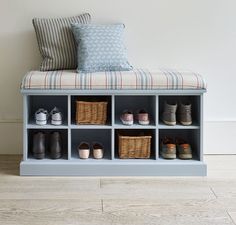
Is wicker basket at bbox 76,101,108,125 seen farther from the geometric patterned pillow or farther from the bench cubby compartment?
the geometric patterned pillow

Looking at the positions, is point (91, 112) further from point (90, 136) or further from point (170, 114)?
point (170, 114)

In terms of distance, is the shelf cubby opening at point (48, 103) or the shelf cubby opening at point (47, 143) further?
the shelf cubby opening at point (48, 103)

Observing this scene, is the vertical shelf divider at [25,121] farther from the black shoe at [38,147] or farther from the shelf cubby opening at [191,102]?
the shelf cubby opening at [191,102]

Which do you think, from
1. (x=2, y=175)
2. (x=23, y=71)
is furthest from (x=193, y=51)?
(x=2, y=175)

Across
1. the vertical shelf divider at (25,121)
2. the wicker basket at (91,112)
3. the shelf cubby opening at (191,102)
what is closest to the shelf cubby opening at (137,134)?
the shelf cubby opening at (191,102)

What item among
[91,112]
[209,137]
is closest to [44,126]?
[91,112]

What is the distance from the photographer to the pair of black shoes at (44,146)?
283cm

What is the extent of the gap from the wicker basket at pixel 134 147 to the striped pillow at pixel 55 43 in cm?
64

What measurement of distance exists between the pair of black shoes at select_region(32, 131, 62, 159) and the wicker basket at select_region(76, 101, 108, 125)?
18 cm

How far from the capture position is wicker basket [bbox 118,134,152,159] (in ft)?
9.37

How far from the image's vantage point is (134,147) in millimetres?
2877

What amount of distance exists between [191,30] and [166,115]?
2.38ft

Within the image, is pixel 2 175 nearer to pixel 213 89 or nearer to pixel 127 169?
pixel 127 169

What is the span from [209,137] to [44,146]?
122 centimetres
